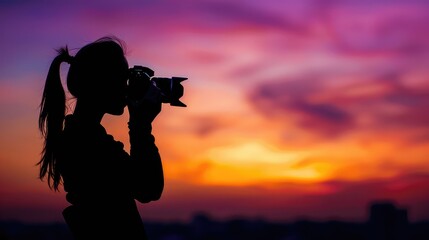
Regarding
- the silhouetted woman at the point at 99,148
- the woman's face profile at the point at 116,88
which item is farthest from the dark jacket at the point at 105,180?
the woman's face profile at the point at 116,88

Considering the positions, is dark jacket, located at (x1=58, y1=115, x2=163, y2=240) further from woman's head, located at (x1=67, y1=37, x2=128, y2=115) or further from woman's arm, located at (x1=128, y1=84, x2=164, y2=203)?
woman's head, located at (x1=67, y1=37, x2=128, y2=115)

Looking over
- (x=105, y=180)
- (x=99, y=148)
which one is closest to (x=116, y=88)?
(x=99, y=148)

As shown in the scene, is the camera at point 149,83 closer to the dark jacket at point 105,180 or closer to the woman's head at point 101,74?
the woman's head at point 101,74

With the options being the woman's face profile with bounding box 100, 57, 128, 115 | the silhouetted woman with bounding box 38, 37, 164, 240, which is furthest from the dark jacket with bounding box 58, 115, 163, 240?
the woman's face profile with bounding box 100, 57, 128, 115

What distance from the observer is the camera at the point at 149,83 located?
235 centimetres

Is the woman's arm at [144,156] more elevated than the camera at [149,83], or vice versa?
the camera at [149,83]

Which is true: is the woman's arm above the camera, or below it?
below

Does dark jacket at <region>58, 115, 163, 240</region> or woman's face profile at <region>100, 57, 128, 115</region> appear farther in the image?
woman's face profile at <region>100, 57, 128, 115</region>

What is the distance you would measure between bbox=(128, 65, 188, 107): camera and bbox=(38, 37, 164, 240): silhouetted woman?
0.09ft

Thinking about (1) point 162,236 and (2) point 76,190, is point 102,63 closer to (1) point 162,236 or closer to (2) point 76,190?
(2) point 76,190

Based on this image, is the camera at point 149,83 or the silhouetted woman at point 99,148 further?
the camera at point 149,83

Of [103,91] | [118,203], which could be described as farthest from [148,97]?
[118,203]

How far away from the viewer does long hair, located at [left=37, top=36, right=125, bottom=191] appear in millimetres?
2279

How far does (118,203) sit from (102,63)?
482 millimetres
